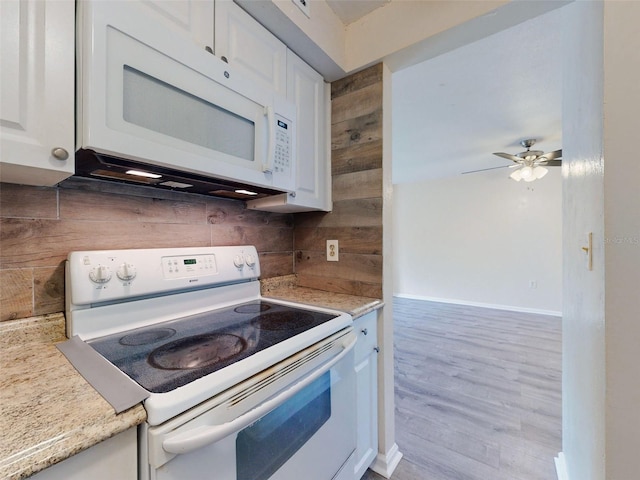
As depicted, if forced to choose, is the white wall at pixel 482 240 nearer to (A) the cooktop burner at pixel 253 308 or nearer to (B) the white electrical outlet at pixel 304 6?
(B) the white electrical outlet at pixel 304 6

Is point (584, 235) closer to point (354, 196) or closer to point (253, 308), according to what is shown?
point (354, 196)

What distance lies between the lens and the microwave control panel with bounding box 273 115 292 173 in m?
1.17

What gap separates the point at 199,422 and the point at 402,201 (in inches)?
221

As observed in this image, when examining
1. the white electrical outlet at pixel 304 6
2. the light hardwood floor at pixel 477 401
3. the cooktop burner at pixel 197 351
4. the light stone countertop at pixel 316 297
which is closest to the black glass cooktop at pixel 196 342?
the cooktop burner at pixel 197 351

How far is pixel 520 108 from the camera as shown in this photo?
2381 millimetres

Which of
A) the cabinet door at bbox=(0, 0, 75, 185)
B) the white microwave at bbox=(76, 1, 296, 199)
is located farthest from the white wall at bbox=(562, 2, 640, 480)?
the cabinet door at bbox=(0, 0, 75, 185)

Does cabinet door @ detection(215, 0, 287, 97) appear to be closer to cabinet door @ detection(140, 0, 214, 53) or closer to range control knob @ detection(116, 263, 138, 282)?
cabinet door @ detection(140, 0, 214, 53)

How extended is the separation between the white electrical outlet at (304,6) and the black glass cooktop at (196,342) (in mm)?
1358

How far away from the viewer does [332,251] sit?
1.59 metres

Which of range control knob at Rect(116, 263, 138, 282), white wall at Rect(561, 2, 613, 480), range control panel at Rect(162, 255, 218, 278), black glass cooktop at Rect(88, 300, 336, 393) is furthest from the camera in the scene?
range control panel at Rect(162, 255, 218, 278)

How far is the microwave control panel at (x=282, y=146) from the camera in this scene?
3.83 ft

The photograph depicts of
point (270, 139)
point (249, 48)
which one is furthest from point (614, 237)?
point (249, 48)

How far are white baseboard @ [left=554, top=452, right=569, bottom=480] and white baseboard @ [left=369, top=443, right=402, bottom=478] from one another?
795 mm

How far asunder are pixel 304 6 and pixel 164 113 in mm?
874
